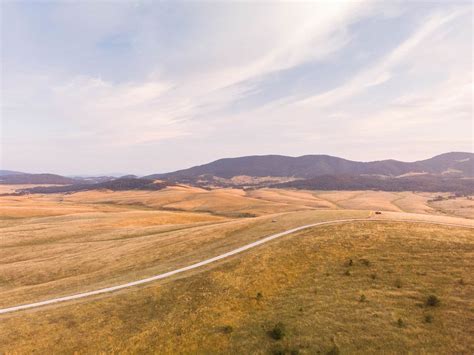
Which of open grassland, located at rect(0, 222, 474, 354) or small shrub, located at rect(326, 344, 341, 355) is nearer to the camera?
small shrub, located at rect(326, 344, 341, 355)

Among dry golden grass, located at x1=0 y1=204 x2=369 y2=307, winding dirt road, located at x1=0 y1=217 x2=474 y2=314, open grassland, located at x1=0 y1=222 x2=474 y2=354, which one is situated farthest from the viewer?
dry golden grass, located at x1=0 y1=204 x2=369 y2=307

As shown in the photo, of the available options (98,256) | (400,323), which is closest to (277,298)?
(400,323)

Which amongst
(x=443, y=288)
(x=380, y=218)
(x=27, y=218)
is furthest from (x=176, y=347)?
(x=27, y=218)

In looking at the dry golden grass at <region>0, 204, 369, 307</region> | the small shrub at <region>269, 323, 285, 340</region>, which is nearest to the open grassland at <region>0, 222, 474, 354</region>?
the small shrub at <region>269, 323, 285, 340</region>

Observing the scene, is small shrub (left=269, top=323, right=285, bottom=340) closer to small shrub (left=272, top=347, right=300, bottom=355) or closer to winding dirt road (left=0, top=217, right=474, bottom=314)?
small shrub (left=272, top=347, right=300, bottom=355)

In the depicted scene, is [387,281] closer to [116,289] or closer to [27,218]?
[116,289]
